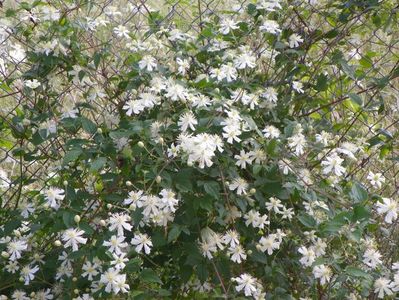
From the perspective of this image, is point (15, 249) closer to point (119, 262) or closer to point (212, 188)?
point (119, 262)

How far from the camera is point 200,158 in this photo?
4.20 feet

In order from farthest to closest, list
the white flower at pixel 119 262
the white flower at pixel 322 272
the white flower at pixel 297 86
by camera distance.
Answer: the white flower at pixel 297 86 → the white flower at pixel 322 272 → the white flower at pixel 119 262

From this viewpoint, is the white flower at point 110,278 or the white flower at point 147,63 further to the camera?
the white flower at point 147,63

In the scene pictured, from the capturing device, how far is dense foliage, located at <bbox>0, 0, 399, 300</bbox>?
4.58 ft

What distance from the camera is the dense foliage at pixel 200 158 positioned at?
140 centimetres

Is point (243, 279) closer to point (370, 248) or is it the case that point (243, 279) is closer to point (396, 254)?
point (370, 248)

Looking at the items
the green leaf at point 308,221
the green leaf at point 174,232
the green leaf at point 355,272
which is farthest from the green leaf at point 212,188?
the green leaf at point 355,272

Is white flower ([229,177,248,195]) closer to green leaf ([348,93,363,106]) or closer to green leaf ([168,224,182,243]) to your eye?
green leaf ([168,224,182,243])

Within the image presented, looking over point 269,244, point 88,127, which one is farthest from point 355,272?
point 88,127

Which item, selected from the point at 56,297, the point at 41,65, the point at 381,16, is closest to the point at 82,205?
the point at 56,297

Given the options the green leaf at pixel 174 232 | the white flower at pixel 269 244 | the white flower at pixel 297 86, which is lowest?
the white flower at pixel 269 244

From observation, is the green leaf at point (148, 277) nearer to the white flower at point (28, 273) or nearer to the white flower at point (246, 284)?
the white flower at point (246, 284)

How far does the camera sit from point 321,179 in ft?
5.25

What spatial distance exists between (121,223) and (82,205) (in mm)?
151
